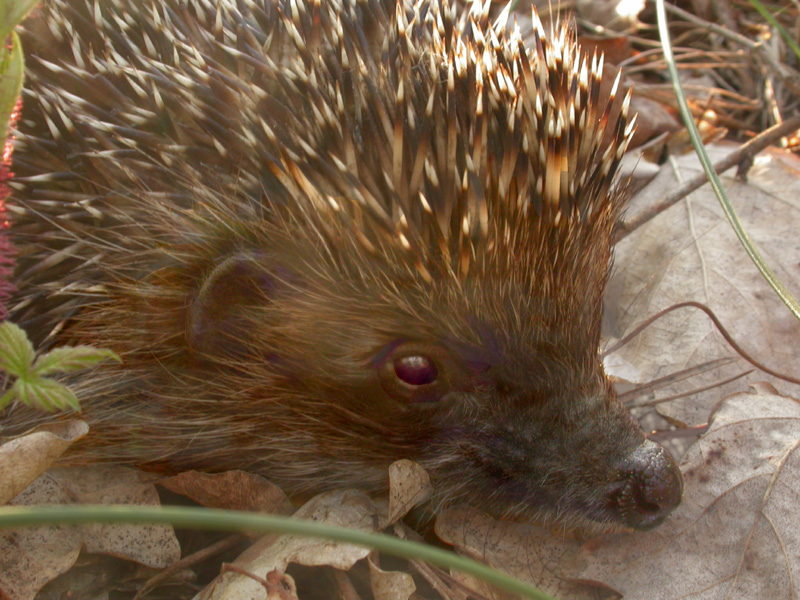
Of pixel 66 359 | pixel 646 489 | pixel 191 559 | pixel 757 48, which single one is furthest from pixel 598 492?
pixel 757 48

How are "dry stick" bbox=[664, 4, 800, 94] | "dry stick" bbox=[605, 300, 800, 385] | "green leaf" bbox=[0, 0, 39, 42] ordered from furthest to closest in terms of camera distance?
1. "dry stick" bbox=[664, 4, 800, 94]
2. "dry stick" bbox=[605, 300, 800, 385]
3. "green leaf" bbox=[0, 0, 39, 42]

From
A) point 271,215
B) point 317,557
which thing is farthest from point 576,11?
point 317,557

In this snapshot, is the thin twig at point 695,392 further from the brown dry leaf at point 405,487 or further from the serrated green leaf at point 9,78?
the serrated green leaf at point 9,78

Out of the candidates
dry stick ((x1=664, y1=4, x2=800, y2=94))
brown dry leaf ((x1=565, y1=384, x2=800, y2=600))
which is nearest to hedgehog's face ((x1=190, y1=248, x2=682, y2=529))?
brown dry leaf ((x1=565, y1=384, x2=800, y2=600))

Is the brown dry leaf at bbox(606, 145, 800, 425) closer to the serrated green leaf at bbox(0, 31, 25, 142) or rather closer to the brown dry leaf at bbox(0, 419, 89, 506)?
the brown dry leaf at bbox(0, 419, 89, 506)

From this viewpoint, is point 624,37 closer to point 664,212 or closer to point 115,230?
point 664,212

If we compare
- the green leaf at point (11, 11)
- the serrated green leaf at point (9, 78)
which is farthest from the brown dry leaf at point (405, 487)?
the green leaf at point (11, 11)
